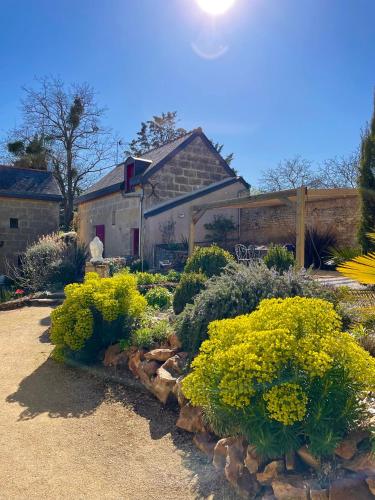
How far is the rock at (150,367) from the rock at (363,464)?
99.6 inches

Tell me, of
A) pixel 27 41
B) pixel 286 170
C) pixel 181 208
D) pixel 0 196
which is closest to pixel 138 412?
pixel 27 41

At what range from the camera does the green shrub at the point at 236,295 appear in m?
4.14

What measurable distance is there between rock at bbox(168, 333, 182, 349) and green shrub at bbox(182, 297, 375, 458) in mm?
2009

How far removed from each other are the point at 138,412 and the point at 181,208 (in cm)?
1079

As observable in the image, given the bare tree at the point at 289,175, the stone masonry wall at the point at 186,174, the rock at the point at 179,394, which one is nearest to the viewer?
the rock at the point at 179,394

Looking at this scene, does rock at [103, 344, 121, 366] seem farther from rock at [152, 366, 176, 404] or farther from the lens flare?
the lens flare

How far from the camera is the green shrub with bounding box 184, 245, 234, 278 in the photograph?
6649 millimetres

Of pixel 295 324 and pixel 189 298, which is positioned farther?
pixel 189 298

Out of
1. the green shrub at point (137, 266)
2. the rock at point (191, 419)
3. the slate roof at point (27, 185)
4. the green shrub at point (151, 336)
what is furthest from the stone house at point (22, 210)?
the rock at point (191, 419)

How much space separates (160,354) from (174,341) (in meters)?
0.24

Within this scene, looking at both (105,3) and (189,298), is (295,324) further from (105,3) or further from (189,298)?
(105,3)

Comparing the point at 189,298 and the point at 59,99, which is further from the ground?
the point at 59,99

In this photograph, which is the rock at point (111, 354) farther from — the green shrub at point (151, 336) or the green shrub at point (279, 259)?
the green shrub at point (279, 259)

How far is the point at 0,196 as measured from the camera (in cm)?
1566
